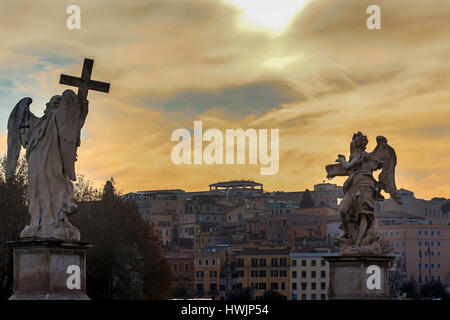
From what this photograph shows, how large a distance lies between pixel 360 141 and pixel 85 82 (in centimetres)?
703

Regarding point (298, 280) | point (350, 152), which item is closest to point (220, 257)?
point (298, 280)

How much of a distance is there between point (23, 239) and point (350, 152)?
843 cm

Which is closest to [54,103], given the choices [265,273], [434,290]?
[265,273]

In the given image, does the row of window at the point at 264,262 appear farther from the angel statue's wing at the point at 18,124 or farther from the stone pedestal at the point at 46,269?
the stone pedestal at the point at 46,269

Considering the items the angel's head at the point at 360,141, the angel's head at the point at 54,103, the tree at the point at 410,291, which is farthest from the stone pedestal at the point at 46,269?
the tree at the point at 410,291

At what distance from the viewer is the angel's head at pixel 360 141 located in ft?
81.3

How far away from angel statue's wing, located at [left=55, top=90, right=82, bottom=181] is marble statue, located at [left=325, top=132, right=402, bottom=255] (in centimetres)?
685

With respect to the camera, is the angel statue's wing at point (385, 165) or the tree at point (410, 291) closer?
the angel statue's wing at point (385, 165)

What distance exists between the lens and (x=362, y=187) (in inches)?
969

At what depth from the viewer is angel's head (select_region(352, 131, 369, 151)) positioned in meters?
24.8

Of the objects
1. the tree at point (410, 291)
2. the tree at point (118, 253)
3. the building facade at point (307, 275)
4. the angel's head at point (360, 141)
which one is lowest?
the tree at point (410, 291)

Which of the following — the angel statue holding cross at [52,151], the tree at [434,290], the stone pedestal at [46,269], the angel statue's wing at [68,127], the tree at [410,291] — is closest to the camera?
the stone pedestal at [46,269]
